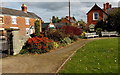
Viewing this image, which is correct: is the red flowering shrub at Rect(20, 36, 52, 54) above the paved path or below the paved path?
above

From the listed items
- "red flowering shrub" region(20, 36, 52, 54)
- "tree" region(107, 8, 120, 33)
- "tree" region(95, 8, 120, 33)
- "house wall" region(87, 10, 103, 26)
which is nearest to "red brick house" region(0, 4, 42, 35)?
"house wall" region(87, 10, 103, 26)

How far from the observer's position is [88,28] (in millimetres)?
29734

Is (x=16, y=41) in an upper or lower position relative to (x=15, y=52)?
upper

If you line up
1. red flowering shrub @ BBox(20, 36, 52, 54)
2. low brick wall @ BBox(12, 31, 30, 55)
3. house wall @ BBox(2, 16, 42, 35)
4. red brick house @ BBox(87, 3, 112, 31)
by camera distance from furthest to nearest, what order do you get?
red brick house @ BBox(87, 3, 112, 31) → house wall @ BBox(2, 16, 42, 35) → red flowering shrub @ BBox(20, 36, 52, 54) → low brick wall @ BBox(12, 31, 30, 55)

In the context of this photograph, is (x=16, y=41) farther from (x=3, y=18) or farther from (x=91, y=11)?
(x=91, y=11)

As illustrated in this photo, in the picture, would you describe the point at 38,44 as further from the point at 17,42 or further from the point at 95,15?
the point at 95,15

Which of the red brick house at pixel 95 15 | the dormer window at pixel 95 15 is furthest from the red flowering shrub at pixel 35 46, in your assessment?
the dormer window at pixel 95 15

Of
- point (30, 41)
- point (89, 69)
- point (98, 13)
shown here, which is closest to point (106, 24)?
point (98, 13)

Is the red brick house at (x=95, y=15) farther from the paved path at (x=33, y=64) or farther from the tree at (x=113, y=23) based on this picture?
the paved path at (x=33, y=64)

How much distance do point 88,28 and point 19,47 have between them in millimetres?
21570

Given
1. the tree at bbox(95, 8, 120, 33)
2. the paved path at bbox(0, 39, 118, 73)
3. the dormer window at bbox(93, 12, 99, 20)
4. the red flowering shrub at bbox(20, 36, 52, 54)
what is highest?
the dormer window at bbox(93, 12, 99, 20)

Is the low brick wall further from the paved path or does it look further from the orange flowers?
the paved path

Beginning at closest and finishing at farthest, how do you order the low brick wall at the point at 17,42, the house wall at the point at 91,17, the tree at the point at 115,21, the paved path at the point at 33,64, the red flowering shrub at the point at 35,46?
1. the paved path at the point at 33,64
2. the low brick wall at the point at 17,42
3. the red flowering shrub at the point at 35,46
4. the tree at the point at 115,21
5. the house wall at the point at 91,17

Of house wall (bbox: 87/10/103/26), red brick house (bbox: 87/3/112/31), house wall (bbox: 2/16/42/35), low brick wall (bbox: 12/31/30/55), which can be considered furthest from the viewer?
house wall (bbox: 87/10/103/26)
